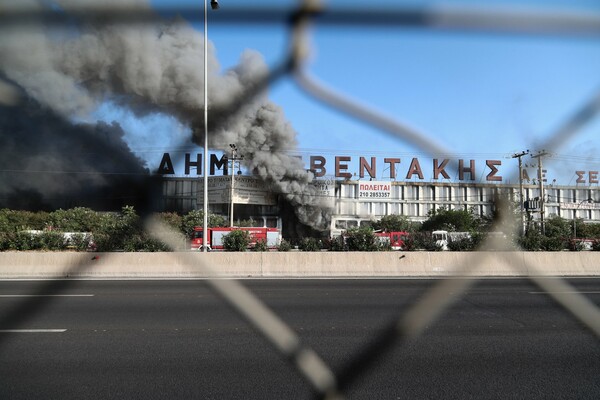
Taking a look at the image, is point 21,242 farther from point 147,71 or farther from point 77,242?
point 147,71

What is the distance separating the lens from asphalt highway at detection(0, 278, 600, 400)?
4.14 m

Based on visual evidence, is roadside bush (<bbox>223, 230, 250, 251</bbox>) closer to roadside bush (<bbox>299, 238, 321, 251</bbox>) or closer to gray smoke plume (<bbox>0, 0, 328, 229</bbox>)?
roadside bush (<bbox>299, 238, 321, 251</bbox>)

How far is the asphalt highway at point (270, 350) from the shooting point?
4.14 m

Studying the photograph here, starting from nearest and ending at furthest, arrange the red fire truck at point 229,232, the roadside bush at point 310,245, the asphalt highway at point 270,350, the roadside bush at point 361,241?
the asphalt highway at point 270,350, the roadside bush at point 361,241, the roadside bush at point 310,245, the red fire truck at point 229,232

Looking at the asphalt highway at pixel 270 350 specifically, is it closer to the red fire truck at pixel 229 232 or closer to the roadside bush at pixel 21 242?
the roadside bush at pixel 21 242

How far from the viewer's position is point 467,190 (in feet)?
4.54

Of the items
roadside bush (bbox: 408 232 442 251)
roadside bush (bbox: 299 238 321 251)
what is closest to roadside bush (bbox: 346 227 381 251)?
roadside bush (bbox: 299 238 321 251)

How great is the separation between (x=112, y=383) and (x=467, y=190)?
3941mm

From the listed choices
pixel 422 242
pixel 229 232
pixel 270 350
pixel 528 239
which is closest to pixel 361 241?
pixel 422 242

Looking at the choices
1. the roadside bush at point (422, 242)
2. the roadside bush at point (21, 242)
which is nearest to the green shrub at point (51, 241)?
the roadside bush at point (21, 242)

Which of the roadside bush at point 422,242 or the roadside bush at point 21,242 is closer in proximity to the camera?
the roadside bush at point 21,242

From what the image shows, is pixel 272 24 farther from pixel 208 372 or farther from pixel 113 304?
pixel 113 304

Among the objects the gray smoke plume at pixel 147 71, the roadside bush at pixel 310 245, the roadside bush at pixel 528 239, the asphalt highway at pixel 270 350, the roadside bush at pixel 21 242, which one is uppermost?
the gray smoke plume at pixel 147 71

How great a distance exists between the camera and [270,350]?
17.7ft
